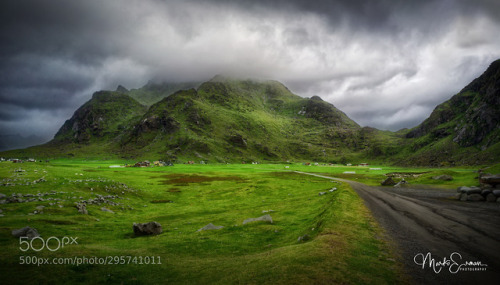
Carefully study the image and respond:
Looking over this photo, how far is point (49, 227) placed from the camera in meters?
24.1

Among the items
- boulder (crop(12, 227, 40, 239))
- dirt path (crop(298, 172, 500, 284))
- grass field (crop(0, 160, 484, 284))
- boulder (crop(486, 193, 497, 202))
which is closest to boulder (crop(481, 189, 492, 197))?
boulder (crop(486, 193, 497, 202))

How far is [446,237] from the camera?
1923 centimetres

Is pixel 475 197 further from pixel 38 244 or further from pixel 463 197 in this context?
pixel 38 244

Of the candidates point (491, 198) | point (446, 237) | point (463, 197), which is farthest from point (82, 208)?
point (491, 198)

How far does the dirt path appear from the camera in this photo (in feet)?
41.6

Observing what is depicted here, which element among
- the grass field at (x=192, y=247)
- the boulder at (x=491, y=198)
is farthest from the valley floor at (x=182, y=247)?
the boulder at (x=491, y=198)

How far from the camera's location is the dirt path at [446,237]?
12.7 m

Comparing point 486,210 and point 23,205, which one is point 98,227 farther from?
point 486,210

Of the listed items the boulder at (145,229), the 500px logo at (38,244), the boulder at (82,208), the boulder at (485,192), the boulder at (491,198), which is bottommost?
the boulder at (145,229)

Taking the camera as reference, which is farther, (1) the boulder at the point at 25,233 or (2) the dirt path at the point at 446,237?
(1) the boulder at the point at 25,233

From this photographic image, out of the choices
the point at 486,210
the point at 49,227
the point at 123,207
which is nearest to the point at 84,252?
the point at 49,227

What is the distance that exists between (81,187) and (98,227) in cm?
2286

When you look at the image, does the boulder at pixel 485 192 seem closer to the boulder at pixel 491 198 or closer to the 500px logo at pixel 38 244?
the boulder at pixel 491 198

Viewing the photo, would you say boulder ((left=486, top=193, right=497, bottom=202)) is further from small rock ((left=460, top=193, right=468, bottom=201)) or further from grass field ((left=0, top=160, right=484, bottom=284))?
grass field ((left=0, top=160, right=484, bottom=284))
